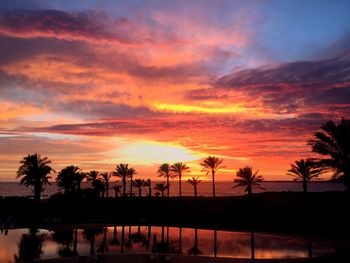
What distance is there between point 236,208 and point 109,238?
21.0 m

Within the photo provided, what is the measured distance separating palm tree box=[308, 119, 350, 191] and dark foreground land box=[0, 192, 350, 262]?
7193 mm

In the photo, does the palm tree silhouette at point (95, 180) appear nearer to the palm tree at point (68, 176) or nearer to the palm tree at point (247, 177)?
the palm tree at point (68, 176)

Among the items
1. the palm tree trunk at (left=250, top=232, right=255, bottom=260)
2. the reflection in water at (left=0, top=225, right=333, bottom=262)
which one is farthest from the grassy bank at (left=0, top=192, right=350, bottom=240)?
the reflection in water at (left=0, top=225, right=333, bottom=262)

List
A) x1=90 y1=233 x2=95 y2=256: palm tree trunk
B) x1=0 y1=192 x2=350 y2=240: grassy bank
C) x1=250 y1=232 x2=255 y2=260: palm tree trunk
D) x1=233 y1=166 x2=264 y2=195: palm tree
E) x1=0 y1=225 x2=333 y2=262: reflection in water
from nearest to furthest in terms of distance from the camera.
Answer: x1=250 y1=232 x2=255 y2=260: palm tree trunk
x1=0 y1=225 x2=333 y2=262: reflection in water
x1=90 y1=233 x2=95 y2=256: palm tree trunk
x1=0 y1=192 x2=350 y2=240: grassy bank
x1=233 y1=166 x2=264 y2=195: palm tree

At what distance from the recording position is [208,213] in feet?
175

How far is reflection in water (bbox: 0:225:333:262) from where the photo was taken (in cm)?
3064

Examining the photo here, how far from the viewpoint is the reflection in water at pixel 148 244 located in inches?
1206

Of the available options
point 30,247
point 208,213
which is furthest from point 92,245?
point 208,213

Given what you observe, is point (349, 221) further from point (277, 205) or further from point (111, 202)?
point (111, 202)

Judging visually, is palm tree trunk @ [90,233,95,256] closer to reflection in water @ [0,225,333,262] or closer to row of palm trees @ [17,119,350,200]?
reflection in water @ [0,225,333,262]

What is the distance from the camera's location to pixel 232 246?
1328 inches

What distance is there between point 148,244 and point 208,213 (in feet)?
65.7

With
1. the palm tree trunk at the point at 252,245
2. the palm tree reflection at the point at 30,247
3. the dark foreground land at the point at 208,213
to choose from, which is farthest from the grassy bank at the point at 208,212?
the palm tree reflection at the point at 30,247

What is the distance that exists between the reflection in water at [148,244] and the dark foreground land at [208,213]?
178 inches
